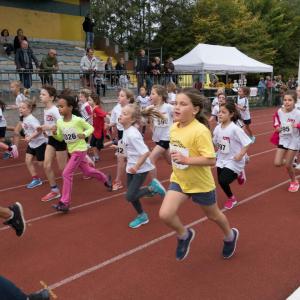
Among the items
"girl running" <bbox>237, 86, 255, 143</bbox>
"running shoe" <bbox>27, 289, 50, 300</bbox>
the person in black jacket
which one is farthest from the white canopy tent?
"running shoe" <bbox>27, 289, 50, 300</bbox>

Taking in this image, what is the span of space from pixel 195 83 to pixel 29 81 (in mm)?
8573

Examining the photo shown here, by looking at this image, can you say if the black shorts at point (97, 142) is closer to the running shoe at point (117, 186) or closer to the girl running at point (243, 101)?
the running shoe at point (117, 186)

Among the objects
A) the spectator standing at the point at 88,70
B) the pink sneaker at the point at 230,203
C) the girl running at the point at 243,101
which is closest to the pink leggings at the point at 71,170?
the pink sneaker at the point at 230,203

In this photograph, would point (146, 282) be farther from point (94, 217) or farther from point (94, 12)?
point (94, 12)

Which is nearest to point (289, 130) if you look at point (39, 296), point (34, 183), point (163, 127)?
point (163, 127)

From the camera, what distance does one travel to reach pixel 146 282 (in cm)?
367

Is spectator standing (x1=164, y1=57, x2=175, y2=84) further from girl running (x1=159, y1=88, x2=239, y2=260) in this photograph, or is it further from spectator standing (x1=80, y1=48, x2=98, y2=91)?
girl running (x1=159, y1=88, x2=239, y2=260)

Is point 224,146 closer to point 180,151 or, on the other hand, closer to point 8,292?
point 180,151

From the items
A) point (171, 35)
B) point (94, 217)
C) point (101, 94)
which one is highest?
point (171, 35)

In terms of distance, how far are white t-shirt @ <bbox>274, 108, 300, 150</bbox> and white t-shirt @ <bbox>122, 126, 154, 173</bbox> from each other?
2.56 m

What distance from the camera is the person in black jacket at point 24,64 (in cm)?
1265

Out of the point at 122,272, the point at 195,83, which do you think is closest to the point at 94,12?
the point at 195,83

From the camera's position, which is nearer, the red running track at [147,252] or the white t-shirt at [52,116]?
the red running track at [147,252]

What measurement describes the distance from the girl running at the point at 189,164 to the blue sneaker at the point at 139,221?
125 centimetres
